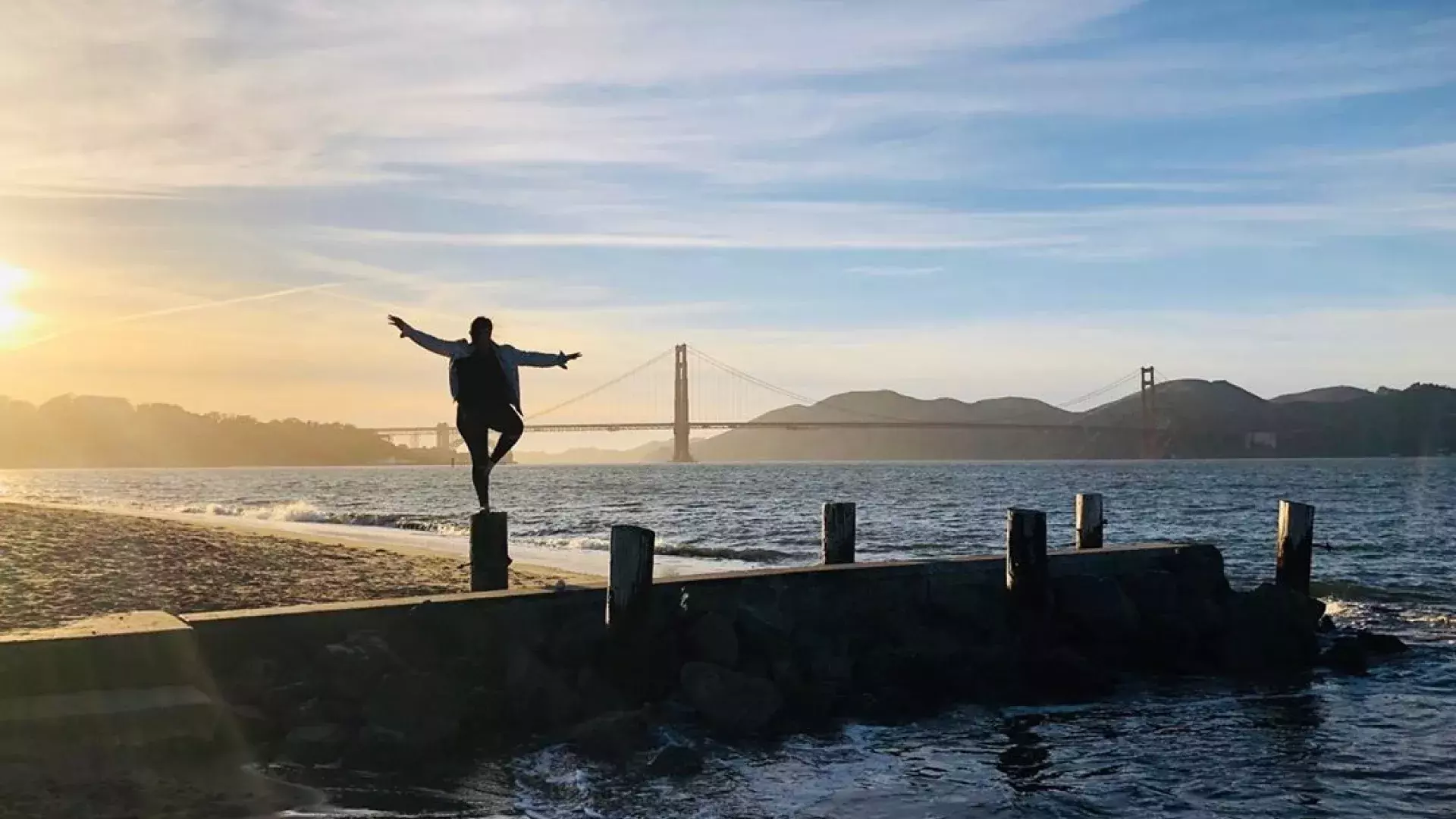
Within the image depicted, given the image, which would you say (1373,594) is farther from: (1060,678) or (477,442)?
(477,442)

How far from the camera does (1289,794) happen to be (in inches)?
342

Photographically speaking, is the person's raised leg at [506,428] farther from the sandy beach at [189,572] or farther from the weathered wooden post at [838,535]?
the weathered wooden post at [838,535]

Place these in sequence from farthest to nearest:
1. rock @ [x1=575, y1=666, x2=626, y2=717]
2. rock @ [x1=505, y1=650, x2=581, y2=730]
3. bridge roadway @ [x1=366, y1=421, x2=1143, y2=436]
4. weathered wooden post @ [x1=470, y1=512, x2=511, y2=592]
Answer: bridge roadway @ [x1=366, y1=421, x2=1143, y2=436], weathered wooden post @ [x1=470, y1=512, x2=511, y2=592], rock @ [x1=575, y1=666, x2=626, y2=717], rock @ [x1=505, y1=650, x2=581, y2=730]

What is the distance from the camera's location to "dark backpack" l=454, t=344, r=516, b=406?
34.1 ft

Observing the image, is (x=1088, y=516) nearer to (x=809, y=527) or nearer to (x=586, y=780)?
(x=586, y=780)

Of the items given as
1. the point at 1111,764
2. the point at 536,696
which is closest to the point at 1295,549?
the point at 1111,764

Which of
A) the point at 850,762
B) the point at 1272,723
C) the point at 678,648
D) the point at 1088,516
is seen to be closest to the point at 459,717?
the point at 678,648

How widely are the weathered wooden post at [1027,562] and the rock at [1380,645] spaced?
4.14 m

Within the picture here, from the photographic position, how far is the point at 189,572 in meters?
16.2

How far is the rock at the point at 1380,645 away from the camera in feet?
46.8

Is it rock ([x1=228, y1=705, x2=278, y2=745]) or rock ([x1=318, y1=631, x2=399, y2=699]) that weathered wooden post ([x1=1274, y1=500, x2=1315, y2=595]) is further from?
rock ([x1=228, y1=705, x2=278, y2=745])

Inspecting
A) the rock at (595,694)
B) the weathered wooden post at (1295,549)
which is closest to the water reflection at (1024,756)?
the rock at (595,694)

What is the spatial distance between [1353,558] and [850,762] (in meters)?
22.5

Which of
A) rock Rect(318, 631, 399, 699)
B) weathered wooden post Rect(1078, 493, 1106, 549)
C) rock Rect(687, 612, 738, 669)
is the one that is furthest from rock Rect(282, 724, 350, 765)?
weathered wooden post Rect(1078, 493, 1106, 549)
